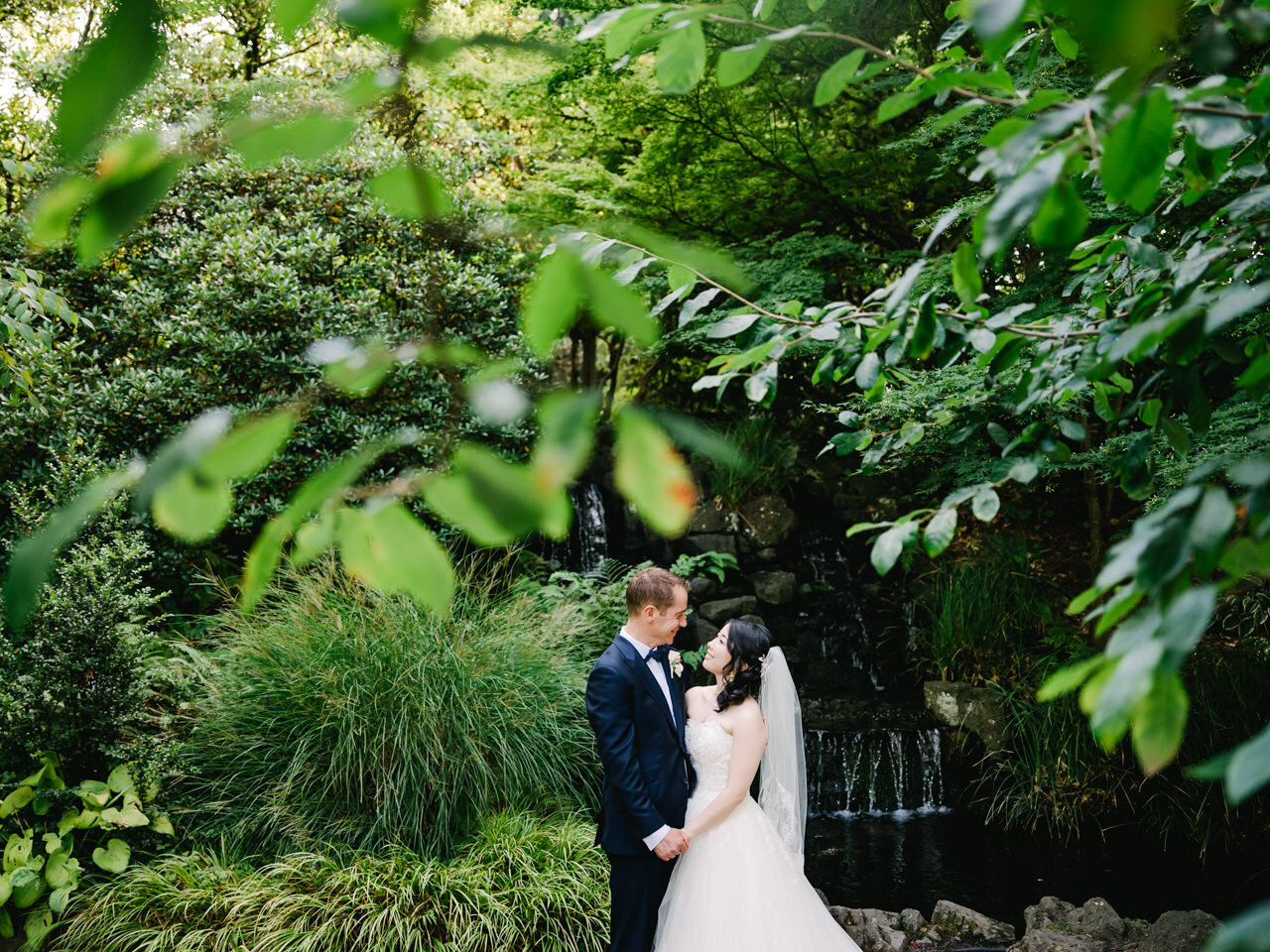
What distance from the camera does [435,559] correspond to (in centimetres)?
68

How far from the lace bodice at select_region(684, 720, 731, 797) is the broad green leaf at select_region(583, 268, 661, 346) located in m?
3.68

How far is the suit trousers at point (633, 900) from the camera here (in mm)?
3707

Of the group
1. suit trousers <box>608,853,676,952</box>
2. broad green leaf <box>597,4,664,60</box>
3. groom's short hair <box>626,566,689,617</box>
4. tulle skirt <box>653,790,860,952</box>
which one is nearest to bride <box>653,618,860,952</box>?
tulle skirt <box>653,790,860,952</box>

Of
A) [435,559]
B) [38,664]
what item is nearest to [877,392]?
[435,559]

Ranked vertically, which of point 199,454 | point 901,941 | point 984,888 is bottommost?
point 984,888

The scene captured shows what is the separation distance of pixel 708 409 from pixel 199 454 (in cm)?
1033

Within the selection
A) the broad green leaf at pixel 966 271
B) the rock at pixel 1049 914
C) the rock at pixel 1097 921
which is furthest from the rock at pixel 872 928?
the broad green leaf at pixel 966 271

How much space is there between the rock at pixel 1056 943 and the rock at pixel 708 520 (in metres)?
5.69

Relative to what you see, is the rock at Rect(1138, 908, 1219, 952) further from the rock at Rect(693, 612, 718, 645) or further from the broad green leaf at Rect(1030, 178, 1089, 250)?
the rock at Rect(693, 612, 718, 645)

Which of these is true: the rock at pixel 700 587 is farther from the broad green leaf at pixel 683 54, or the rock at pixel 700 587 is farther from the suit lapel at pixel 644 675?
the broad green leaf at pixel 683 54

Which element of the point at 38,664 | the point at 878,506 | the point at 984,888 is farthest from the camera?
the point at 878,506

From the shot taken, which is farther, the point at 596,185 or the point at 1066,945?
the point at 596,185

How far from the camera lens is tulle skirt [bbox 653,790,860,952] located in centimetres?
371

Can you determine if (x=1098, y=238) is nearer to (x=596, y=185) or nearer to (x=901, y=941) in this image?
(x=901, y=941)
